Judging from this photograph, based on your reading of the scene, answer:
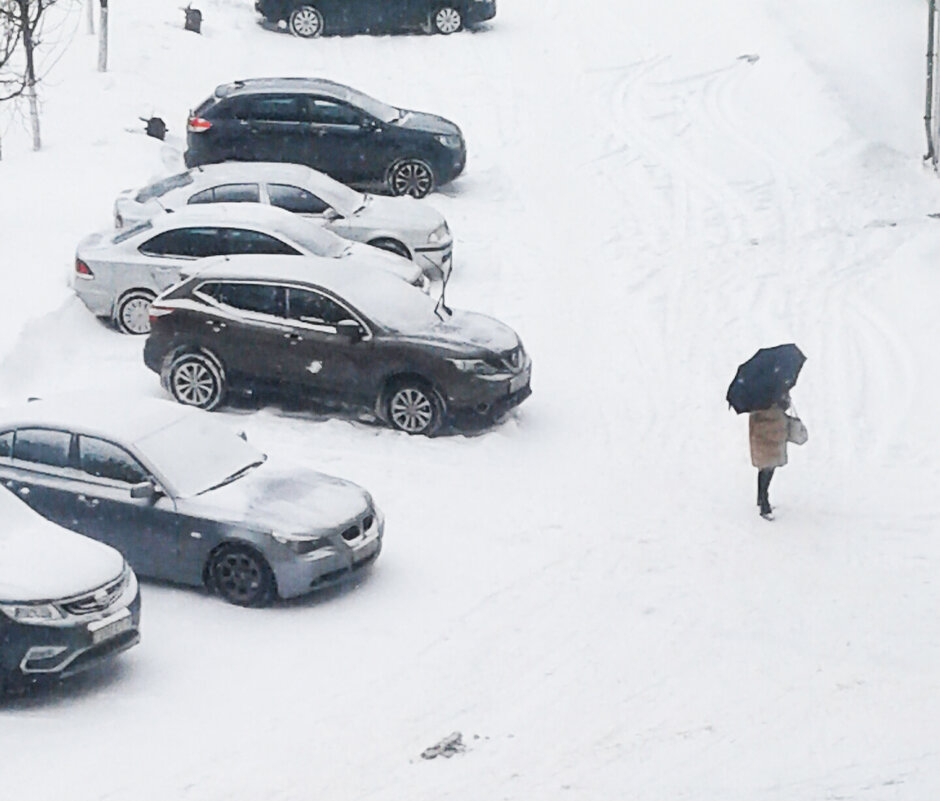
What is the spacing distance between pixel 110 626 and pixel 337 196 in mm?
10356

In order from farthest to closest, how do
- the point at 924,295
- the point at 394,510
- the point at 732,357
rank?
the point at 924,295 < the point at 732,357 < the point at 394,510

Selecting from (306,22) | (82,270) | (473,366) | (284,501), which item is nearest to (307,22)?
(306,22)

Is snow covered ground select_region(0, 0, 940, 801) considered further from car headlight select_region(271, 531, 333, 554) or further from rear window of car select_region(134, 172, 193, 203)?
rear window of car select_region(134, 172, 193, 203)

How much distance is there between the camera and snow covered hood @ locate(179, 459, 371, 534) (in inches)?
512

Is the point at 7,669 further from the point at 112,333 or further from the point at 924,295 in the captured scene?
the point at 924,295

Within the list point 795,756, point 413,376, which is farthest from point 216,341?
point 795,756

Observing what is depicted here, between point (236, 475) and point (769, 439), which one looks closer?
point (236, 475)

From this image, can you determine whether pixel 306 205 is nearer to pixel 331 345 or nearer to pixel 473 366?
pixel 331 345

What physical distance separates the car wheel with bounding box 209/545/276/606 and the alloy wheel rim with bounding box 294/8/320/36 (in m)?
18.9

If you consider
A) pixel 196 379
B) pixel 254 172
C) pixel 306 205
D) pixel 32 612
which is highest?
pixel 254 172

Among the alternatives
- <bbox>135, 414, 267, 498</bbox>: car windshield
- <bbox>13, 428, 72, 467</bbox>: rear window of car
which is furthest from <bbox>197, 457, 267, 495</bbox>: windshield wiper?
<bbox>13, 428, 72, 467</bbox>: rear window of car

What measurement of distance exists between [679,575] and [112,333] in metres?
7.97

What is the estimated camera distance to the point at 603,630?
1259cm

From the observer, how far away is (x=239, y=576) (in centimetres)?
1303
